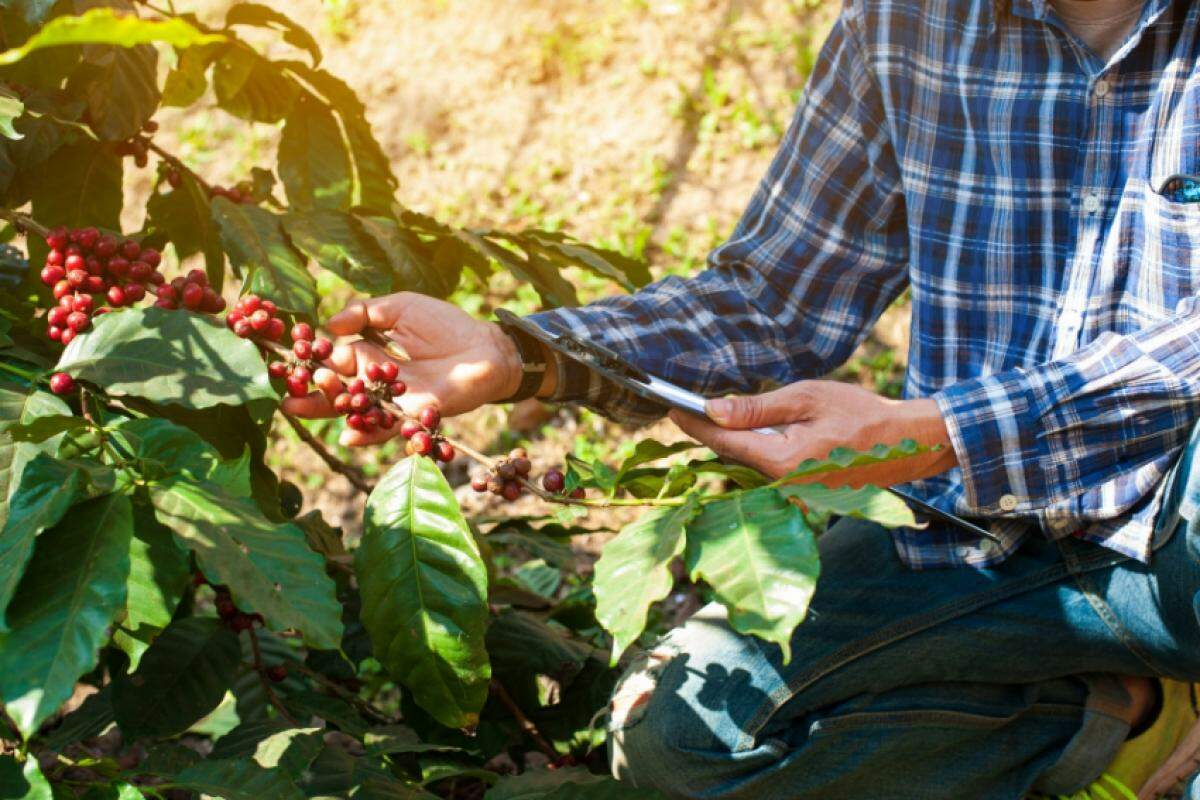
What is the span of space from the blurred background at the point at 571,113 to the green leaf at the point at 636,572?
2356 millimetres

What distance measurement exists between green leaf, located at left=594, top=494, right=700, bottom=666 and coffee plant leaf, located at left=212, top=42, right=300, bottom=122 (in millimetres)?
1007

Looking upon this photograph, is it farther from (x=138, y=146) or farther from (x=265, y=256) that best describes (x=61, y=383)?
(x=138, y=146)

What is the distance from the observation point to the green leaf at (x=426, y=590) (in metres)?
1.28

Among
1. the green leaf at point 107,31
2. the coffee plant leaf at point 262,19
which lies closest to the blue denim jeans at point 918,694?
the coffee plant leaf at point 262,19

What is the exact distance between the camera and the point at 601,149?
12.6 ft

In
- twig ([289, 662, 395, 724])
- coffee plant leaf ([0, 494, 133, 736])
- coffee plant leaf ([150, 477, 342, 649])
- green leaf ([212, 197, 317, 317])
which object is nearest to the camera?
coffee plant leaf ([0, 494, 133, 736])

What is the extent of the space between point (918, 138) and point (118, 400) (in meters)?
1.21

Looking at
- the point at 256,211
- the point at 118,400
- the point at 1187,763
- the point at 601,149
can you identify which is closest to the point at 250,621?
the point at 118,400

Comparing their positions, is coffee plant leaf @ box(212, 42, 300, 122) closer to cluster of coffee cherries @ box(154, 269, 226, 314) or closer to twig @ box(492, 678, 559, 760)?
cluster of coffee cherries @ box(154, 269, 226, 314)

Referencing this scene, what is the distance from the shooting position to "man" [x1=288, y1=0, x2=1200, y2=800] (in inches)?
64.7

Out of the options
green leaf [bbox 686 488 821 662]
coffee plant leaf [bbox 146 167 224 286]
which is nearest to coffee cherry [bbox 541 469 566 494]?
green leaf [bbox 686 488 821 662]

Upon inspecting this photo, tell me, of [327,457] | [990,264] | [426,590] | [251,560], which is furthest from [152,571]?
[990,264]

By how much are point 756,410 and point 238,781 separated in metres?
→ 0.76

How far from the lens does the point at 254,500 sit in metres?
1.37
